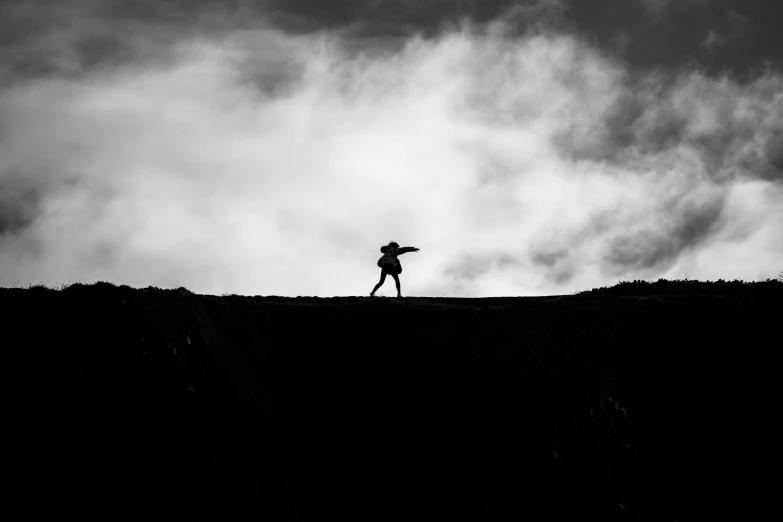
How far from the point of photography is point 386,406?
20.0m

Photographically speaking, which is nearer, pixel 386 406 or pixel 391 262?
pixel 386 406

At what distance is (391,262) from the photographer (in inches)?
935

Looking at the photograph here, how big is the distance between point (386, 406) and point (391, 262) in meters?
5.31

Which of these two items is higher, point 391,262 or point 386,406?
point 391,262

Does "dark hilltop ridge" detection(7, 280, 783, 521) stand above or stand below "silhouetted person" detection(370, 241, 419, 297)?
below

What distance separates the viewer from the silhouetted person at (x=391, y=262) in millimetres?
23767

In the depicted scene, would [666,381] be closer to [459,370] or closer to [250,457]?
[459,370]

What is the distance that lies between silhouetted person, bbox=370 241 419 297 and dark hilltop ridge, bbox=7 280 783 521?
1.55 meters

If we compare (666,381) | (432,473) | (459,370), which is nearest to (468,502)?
(432,473)

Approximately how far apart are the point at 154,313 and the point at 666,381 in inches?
533

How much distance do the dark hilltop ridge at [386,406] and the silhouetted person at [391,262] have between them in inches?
61.1

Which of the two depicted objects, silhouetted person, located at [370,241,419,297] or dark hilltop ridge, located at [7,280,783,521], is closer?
dark hilltop ridge, located at [7,280,783,521]

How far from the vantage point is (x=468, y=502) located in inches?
705

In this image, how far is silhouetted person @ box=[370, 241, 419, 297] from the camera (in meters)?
23.8
